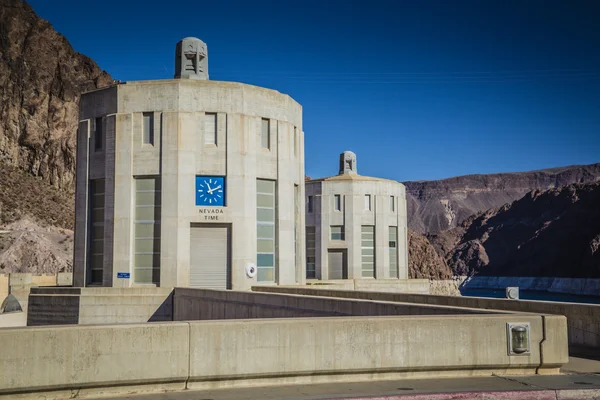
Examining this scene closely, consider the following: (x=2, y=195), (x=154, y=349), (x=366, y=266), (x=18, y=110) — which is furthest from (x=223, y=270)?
(x=18, y=110)

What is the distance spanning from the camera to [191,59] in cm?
3253

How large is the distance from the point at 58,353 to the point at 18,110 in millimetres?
196072

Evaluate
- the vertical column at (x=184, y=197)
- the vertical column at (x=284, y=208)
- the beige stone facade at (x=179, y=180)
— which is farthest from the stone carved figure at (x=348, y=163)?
the vertical column at (x=184, y=197)

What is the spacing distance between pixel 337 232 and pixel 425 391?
182 ft

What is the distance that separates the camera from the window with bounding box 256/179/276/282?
97.3 ft

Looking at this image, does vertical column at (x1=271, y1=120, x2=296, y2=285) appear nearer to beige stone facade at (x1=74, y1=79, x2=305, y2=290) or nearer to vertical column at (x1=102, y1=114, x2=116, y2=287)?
beige stone facade at (x1=74, y1=79, x2=305, y2=290)

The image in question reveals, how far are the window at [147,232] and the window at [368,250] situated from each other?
38153 mm

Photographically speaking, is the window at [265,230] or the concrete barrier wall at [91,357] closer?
the concrete barrier wall at [91,357]

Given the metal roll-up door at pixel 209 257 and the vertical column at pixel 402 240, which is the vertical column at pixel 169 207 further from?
the vertical column at pixel 402 240

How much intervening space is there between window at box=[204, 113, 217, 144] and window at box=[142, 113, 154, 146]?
210 cm

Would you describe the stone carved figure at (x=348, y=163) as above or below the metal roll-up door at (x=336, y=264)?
above

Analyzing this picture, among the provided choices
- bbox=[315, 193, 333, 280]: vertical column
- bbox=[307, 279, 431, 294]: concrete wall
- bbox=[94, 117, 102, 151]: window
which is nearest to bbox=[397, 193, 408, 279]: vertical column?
bbox=[315, 193, 333, 280]: vertical column

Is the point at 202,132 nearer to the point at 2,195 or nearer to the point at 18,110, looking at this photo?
the point at 2,195

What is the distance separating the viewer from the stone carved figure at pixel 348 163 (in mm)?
69625
